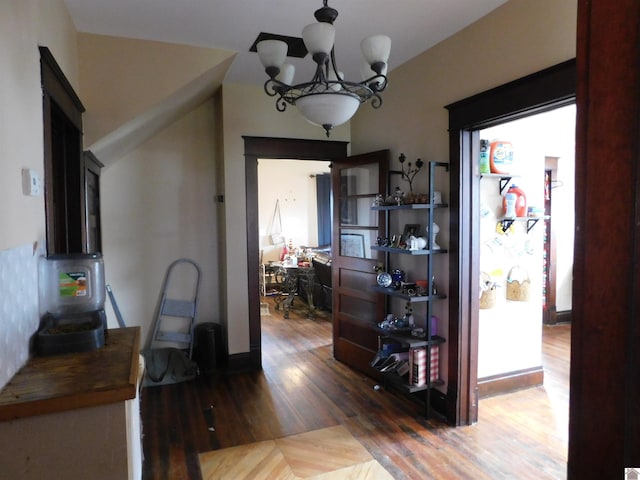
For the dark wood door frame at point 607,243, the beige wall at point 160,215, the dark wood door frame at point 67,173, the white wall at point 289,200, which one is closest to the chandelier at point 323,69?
the dark wood door frame at point 67,173

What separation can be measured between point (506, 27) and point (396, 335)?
211cm

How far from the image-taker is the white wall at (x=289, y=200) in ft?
26.6

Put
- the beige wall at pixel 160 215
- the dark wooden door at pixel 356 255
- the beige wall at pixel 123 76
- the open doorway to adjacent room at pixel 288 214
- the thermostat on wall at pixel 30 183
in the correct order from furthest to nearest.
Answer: the open doorway to adjacent room at pixel 288 214 < the beige wall at pixel 160 215 < the dark wooden door at pixel 356 255 < the beige wall at pixel 123 76 < the thermostat on wall at pixel 30 183

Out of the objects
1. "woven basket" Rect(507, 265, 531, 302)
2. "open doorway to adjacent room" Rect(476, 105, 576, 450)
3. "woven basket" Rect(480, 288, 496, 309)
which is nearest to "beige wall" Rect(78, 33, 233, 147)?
"open doorway to adjacent room" Rect(476, 105, 576, 450)

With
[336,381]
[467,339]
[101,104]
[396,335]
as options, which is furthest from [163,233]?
[467,339]

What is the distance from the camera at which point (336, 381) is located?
353 centimetres

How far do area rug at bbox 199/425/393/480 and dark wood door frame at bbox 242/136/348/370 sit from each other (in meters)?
1.27

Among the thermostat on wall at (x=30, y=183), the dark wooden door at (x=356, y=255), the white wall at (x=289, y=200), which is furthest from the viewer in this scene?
the white wall at (x=289, y=200)

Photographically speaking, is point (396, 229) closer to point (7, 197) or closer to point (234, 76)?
point (234, 76)

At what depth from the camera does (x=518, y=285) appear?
3188 mm

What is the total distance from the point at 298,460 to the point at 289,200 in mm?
6339

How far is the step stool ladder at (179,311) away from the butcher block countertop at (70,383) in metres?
2.34

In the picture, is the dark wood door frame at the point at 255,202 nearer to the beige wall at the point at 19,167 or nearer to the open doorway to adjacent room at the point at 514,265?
the open doorway to adjacent room at the point at 514,265

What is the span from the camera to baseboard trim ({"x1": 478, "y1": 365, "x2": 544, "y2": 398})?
3.15 meters
